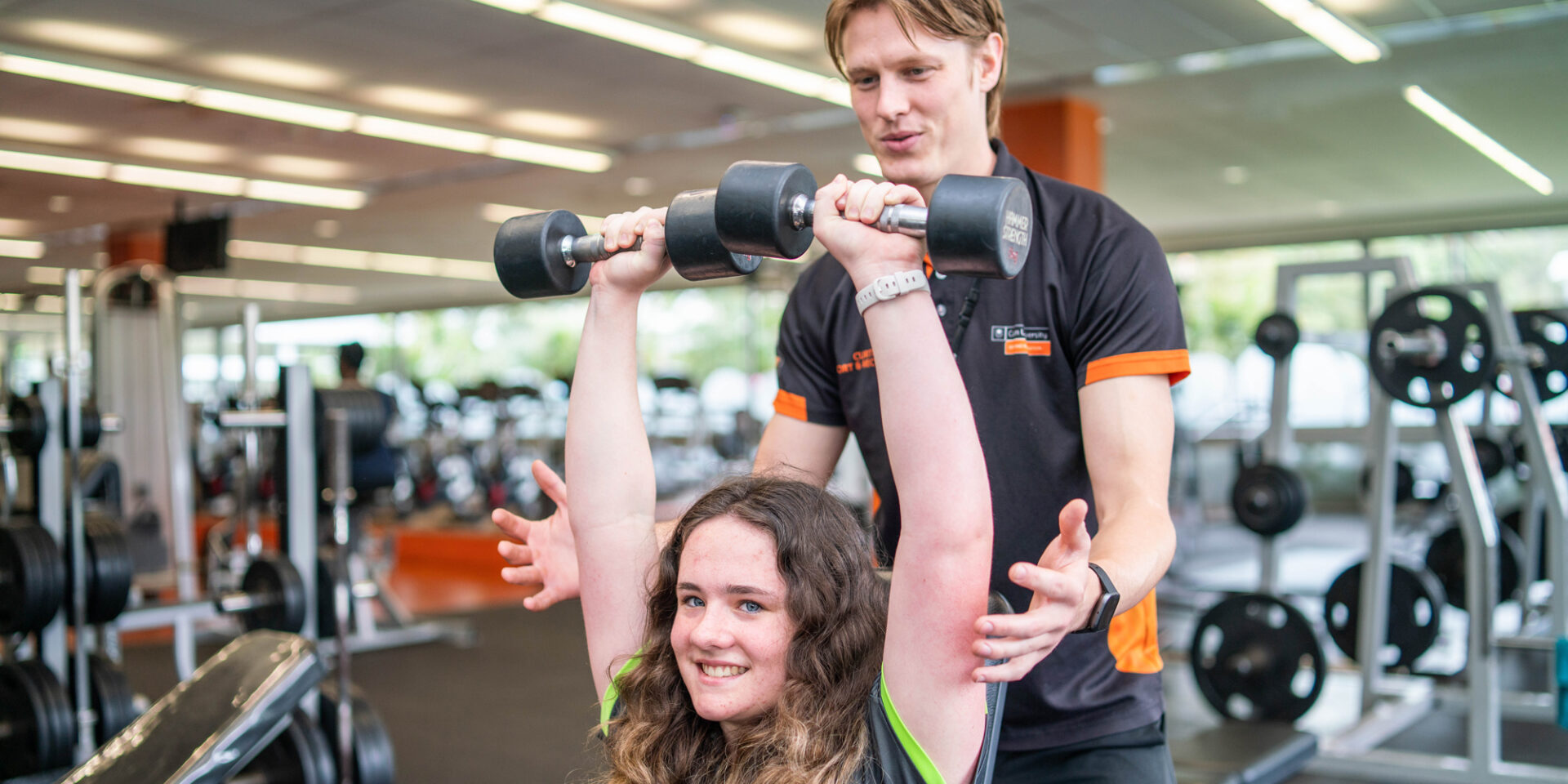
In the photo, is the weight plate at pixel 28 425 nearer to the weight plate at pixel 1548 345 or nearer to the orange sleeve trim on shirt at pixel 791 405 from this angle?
the orange sleeve trim on shirt at pixel 791 405

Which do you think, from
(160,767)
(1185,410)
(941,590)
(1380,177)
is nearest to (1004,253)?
(941,590)

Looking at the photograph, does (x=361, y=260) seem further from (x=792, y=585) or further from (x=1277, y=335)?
(x=792, y=585)

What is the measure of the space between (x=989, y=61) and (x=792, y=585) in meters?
0.60

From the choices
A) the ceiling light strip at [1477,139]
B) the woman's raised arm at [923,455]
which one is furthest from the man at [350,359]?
the ceiling light strip at [1477,139]

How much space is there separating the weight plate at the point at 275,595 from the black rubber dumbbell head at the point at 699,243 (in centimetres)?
272

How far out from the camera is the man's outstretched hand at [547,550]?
128 centimetres

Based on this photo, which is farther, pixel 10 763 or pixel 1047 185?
pixel 10 763

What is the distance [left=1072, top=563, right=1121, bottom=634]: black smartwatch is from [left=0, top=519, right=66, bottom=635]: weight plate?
10.8 feet

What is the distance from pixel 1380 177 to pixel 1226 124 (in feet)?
6.97

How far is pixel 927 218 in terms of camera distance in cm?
84

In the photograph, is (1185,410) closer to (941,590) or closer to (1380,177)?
(1380,177)

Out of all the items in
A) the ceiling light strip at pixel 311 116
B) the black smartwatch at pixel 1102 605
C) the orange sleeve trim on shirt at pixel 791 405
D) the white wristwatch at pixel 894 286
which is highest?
the ceiling light strip at pixel 311 116

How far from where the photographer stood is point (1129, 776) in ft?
3.81

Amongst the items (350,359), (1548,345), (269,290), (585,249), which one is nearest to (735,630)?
(585,249)
